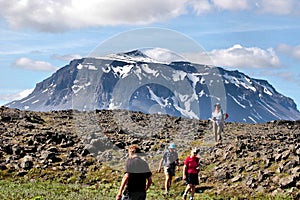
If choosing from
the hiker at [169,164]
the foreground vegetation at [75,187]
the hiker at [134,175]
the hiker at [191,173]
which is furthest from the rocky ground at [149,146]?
the hiker at [134,175]

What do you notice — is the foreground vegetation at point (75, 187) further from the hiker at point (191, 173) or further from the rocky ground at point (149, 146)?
the hiker at point (191, 173)

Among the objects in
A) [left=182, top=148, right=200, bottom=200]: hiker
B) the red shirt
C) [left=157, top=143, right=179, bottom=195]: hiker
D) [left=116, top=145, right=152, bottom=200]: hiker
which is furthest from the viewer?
[left=157, top=143, right=179, bottom=195]: hiker

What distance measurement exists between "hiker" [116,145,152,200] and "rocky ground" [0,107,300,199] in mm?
11481

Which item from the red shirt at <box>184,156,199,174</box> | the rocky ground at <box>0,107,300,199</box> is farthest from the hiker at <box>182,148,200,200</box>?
the rocky ground at <box>0,107,300,199</box>

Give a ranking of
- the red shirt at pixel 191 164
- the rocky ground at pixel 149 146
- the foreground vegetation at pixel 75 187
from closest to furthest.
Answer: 1. the red shirt at pixel 191 164
2. the foreground vegetation at pixel 75 187
3. the rocky ground at pixel 149 146

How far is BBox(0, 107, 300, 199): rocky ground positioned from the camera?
32188 millimetres

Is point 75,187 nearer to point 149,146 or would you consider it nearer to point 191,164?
point 191,164

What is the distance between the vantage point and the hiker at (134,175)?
19.4 m

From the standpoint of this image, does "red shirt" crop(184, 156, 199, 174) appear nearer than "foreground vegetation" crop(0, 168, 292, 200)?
Yes

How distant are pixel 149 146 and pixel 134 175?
25.2 meters

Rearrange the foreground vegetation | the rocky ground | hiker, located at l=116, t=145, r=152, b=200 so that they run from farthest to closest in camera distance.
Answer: the rocky ground
the foreground vegetation
hiker, located at l=116, t=145, r=152, b=200

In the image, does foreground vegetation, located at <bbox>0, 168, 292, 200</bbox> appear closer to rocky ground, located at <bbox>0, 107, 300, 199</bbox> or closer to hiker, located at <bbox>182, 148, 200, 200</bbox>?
rocky ground, located at <bbox>0, 107, 300, 199</bbox>

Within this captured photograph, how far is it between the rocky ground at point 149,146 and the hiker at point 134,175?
11481 mm

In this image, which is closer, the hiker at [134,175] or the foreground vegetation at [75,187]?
the hiker at [134,175]
